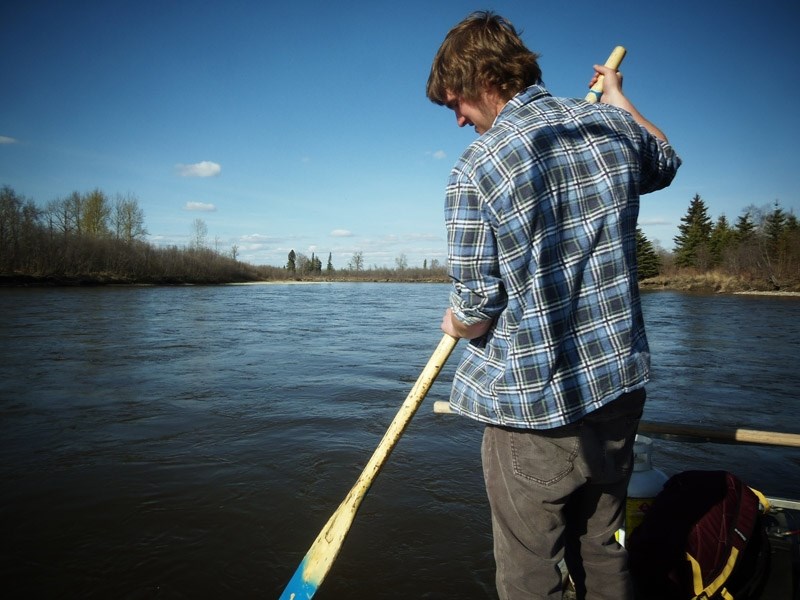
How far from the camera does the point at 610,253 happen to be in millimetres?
1457

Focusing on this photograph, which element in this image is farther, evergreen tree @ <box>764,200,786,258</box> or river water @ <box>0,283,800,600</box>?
evergreen tree @ <box>764,200,786,258</box>

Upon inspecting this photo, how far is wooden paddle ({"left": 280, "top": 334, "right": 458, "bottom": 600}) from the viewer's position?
1.71 metres

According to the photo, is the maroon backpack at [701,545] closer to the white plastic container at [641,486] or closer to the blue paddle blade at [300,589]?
the white plastic container at [641,486]

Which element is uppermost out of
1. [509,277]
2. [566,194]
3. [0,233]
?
[0,233]

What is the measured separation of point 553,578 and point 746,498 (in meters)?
1.31

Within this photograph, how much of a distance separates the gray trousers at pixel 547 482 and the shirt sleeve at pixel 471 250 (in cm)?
41

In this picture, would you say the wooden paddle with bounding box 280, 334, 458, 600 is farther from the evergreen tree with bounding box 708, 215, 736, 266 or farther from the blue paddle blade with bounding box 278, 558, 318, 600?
the evergreen tree with bounding box 708, 215, 736, 266

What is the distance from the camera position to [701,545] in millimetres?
2018

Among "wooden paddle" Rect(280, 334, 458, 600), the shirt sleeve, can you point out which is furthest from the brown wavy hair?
"wooden paddle" Rect(280, 334, 458, 600)

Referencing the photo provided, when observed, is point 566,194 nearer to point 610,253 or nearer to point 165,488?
point 610,253

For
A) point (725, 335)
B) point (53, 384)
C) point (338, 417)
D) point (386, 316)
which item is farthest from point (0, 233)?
point (725, 335)

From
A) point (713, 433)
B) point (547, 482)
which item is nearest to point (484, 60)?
point (547, 482)

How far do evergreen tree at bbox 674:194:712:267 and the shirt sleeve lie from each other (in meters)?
63.1

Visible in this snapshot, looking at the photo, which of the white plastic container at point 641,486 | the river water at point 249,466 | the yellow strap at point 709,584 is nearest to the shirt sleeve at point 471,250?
the white plastic container at point 641,486
